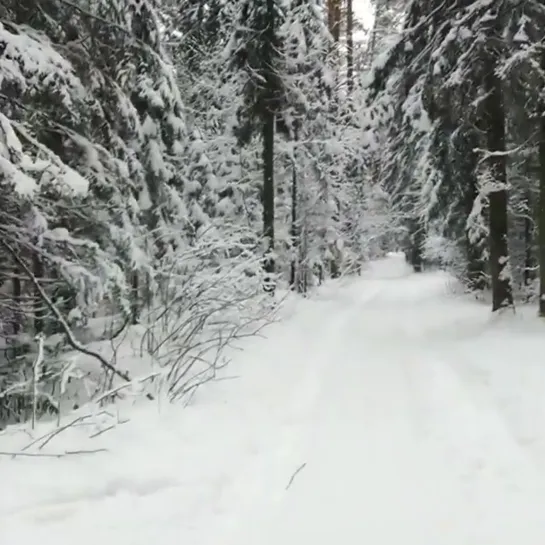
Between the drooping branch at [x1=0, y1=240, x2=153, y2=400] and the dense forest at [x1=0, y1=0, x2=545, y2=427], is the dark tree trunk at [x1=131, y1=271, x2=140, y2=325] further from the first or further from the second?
A: the drooping branch at [x1=0, y1=240, x2=153, y2=400]

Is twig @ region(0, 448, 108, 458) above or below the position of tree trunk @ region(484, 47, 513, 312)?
below

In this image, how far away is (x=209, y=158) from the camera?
1844 cm

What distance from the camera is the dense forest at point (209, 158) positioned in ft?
22.6

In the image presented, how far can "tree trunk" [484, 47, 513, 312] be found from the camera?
11766 millimetres

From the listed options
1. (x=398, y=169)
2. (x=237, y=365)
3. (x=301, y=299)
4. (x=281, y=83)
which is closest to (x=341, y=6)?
(x=398, y=169)

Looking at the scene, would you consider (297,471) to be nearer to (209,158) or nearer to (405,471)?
(405,471)

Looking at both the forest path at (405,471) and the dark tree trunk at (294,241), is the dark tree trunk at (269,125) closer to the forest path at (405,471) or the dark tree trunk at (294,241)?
the dark tree trunk at (294,241)

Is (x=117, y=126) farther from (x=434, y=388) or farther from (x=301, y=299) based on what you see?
(x=301, y=299)

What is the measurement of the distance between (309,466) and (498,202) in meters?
9.01

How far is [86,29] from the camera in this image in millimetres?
7703

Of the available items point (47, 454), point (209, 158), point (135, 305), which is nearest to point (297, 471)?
point (47, 454)

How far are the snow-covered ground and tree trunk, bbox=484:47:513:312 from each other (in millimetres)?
3900

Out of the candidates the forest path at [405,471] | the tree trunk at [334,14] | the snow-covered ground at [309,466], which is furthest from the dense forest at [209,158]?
the forest path at [405,471]

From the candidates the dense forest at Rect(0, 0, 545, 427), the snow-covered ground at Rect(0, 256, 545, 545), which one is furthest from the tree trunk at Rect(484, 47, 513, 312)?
the snow-covered ground at Rect(0, 256, 545, 545)
